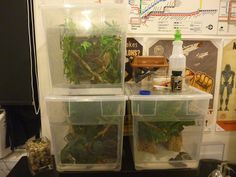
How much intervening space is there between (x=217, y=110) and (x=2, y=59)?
120 cm

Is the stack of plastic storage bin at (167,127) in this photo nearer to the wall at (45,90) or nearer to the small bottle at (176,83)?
the small bottle at (176,83)

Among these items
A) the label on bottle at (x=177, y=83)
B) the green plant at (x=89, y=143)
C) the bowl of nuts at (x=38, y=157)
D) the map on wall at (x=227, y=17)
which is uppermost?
the map on wall at (x=227, y=17)

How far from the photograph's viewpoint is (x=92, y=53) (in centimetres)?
80

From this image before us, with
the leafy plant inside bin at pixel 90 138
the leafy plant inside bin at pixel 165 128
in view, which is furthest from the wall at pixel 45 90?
the leafy plant inside bin at pixel 165 128

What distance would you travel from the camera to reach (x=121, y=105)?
82 centimetres

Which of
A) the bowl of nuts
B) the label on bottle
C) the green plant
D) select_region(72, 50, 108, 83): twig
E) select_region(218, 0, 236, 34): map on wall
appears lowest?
the bowl of nuts

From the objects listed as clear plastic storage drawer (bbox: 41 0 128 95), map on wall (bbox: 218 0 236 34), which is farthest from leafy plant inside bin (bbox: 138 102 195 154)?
map on wall (bbox: 218 0 236 34)

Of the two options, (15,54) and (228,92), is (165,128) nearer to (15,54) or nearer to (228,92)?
(228,92)

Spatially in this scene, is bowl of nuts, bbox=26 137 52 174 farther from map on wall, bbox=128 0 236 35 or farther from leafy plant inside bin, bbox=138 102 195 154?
map on wall, bbox=128 0 236 35

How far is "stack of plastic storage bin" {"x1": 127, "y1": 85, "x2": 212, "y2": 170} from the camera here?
806 mm

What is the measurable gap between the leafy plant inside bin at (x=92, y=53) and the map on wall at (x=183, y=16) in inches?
11.6

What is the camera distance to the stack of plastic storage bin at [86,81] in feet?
2.60

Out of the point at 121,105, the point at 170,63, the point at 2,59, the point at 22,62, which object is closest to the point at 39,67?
the point at 22,62

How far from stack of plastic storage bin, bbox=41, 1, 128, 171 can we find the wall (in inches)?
9.7
